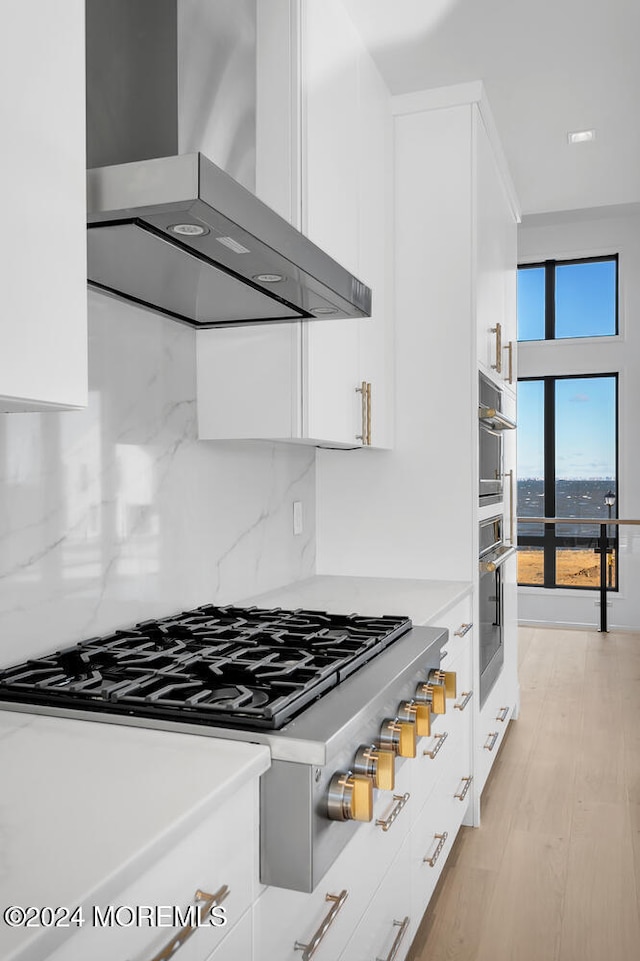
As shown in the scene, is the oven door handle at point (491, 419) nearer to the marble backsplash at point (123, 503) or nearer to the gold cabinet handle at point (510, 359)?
the gold cabinet handle at point (510, 359)

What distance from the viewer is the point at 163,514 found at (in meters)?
2.00

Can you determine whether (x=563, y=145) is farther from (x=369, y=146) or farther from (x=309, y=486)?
(x=309, y=486)

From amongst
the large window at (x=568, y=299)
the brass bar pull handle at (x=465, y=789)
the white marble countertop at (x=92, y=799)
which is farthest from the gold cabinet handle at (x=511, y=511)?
the large window at (x=568, y=299)

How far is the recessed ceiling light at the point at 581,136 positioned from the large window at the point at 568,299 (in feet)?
10.5

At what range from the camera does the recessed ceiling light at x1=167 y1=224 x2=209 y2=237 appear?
135 centimetres

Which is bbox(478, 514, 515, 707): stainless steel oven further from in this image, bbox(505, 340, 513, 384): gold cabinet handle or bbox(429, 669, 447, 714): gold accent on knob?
bbox(429, 669, 447, 714): gold accent on knob

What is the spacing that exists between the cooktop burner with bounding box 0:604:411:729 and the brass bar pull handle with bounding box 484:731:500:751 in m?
1.34

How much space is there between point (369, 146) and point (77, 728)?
2.13 meters

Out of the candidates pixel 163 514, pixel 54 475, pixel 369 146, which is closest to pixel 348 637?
pixel 163 514

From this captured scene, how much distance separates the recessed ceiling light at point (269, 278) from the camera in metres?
1.65

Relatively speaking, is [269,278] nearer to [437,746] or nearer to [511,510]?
[437,746]

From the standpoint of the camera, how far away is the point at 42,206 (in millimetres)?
1035

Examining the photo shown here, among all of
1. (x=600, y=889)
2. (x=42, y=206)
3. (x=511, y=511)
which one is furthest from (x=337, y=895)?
(x=511, y=511)

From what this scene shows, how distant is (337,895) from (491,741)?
197 cm
